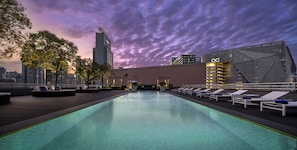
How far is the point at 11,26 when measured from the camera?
9422 mm

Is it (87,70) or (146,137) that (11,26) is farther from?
(87,70)

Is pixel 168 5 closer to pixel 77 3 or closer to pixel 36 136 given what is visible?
pixel 77 3

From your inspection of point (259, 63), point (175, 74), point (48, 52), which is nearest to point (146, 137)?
point (48, 52)

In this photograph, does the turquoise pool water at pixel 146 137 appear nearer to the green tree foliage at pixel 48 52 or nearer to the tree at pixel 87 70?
the green tree foliage at pixel 48 52

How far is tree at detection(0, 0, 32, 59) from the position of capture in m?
9.11

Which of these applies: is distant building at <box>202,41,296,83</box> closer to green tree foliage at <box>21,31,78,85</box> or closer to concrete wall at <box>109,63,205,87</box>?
concrete wall at <box>109,63,205,87</box>

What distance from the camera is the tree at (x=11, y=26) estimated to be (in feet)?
29.9

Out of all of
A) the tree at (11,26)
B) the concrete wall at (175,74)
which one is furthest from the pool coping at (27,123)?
the concrete wall at (175,74)

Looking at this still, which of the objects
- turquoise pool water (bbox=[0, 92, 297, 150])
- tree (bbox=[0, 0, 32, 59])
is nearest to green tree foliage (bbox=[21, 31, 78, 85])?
tree (bbox=[0, 0, 32, 59])

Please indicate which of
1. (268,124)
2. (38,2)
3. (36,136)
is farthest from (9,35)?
(268,124)

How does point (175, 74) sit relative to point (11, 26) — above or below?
below

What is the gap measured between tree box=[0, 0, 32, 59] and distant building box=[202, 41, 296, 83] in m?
63.4

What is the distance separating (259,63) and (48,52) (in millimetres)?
62112

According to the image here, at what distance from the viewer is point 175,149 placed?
12.0 feet
